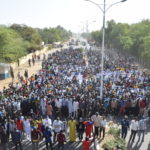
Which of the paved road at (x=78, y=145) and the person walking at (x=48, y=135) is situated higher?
the person walking at (x=48, y=135)

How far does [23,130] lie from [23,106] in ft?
12.1

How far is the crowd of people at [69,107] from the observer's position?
13.5 metres

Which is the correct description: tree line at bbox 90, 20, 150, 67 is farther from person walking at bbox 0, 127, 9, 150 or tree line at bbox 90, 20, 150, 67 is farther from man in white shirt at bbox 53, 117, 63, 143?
person walking at bbox 0, 127, 9, 150

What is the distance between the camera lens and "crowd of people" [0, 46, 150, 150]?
1352cm

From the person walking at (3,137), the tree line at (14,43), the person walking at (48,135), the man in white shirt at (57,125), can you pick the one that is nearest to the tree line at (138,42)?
the tree line at (14,43)

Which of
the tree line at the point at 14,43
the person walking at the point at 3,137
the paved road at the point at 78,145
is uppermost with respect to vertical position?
the tree line at the point at 14,43

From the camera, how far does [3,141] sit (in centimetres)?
1302

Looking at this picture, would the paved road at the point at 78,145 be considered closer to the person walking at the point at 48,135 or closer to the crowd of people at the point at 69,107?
the crowd of people at the point at 69,107

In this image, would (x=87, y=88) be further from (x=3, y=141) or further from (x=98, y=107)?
(x=3, y=141)

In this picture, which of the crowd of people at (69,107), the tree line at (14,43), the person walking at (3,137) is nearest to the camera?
the person walking at (3,137)

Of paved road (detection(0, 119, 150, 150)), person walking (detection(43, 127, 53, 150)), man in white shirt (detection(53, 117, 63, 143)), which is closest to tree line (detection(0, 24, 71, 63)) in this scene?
paved road (detection(0, 119, 150, 150))

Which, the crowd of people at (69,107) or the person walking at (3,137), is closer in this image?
the person walking at (3,137)

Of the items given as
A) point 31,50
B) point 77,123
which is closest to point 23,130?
point 77,123

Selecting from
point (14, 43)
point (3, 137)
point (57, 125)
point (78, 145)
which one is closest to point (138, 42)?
point (14, 43)
